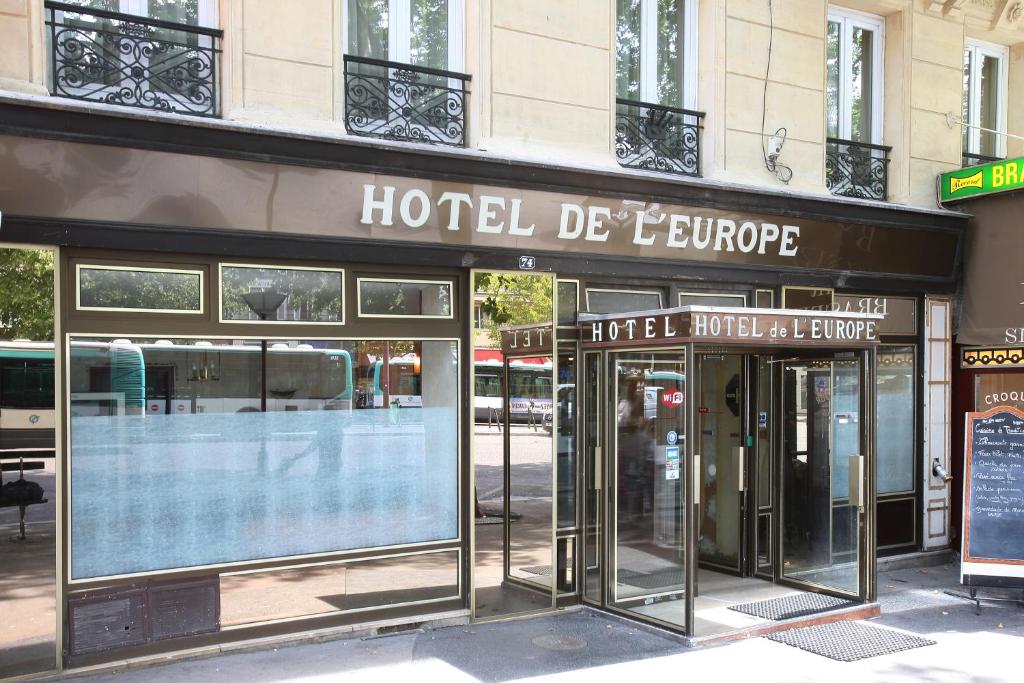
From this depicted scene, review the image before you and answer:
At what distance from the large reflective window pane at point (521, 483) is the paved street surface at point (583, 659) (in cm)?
35

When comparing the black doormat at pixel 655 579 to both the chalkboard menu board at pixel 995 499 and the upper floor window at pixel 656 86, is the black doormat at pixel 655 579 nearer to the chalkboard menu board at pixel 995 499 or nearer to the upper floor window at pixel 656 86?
the chalkboard menu board at pixel 995 499

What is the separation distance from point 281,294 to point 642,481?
3321mm

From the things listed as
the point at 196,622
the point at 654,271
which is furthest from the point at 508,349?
the point at 196,622

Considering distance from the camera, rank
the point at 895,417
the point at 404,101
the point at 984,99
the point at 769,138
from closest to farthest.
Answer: the point at 404,101 → the point at 769,138 → the point at 895,417 → the point at 984,99

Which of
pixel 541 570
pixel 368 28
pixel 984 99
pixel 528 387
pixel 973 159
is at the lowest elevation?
pixel 541 570

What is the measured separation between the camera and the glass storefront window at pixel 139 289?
5953 mm

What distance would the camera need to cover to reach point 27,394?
63.7 feet

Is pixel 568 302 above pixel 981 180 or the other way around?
the other way around

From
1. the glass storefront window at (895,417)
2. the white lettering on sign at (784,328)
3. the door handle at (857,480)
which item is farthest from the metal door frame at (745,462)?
the glass storefront window at (895,417)

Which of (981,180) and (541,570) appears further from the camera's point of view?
(981,180)

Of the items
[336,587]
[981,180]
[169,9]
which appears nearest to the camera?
[169,9]

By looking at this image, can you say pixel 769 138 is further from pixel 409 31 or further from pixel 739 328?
pixel 409 31

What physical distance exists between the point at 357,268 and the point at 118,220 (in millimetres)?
1718

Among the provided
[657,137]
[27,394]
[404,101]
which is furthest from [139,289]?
[27,394]
